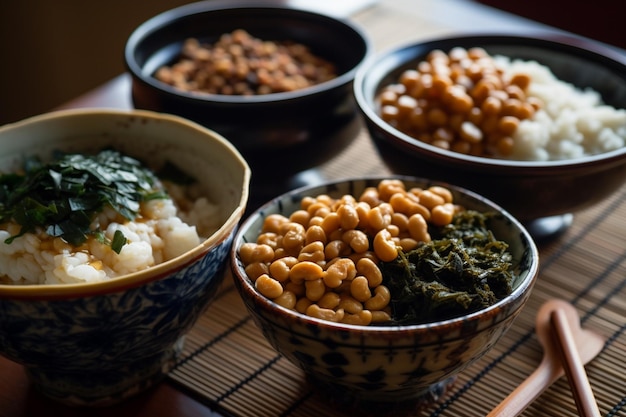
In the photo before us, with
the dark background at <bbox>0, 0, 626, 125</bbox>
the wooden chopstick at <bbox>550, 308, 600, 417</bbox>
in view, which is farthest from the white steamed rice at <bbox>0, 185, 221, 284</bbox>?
the dark background at <bbox>0, 0, 626, 125</bbox>

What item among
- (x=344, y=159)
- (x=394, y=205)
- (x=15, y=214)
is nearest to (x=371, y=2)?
(x=344, y=159)

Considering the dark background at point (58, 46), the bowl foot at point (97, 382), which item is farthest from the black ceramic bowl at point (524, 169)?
the dark background at point (58, 46)

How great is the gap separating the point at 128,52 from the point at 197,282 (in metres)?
0.96

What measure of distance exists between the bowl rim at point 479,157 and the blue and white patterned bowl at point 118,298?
413 mm

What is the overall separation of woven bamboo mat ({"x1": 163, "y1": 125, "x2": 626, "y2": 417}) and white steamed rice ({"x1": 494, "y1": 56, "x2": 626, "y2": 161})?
24cm

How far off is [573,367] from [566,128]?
69 cm

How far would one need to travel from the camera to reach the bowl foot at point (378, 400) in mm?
1325

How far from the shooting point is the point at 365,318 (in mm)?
1224

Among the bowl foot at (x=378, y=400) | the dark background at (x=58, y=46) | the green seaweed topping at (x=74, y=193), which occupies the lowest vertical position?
the dark background at (x=58, y=46)

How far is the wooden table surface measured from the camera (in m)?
1.38

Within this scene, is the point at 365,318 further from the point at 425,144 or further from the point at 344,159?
the point at 344,159

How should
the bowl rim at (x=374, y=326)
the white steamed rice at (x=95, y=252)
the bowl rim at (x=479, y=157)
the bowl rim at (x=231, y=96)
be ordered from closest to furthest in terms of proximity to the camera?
the bowl rim at (x=374, y=326) → the white steamed rice at (x=95, y=252) → the bowl rim at (x=479, y=157) → the bowl rim at (x=231, y=96)

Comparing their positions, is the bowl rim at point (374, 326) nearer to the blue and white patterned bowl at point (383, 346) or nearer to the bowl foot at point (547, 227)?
the blue and white patterned bowl at point (383, 346)

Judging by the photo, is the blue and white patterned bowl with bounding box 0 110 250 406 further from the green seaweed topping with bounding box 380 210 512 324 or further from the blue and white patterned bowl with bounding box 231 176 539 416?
the green seaweed topping with bounding box 380 210 512 324
